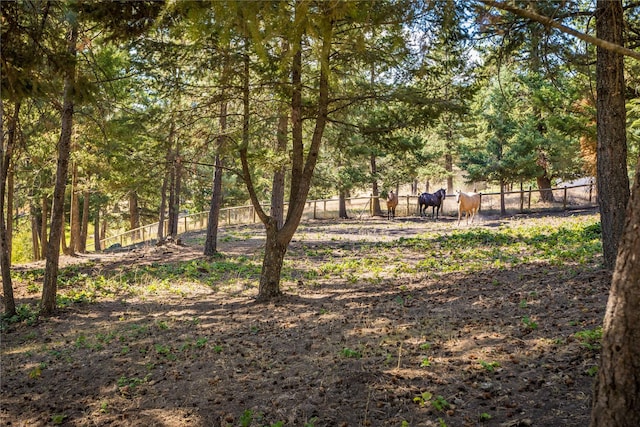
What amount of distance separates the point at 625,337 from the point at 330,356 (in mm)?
3776

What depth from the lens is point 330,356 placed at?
19.5ft

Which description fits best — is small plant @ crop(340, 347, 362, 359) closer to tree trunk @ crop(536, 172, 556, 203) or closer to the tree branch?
the tree branch

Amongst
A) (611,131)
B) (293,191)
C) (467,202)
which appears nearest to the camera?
(611,131)

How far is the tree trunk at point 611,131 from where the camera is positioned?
7.30m

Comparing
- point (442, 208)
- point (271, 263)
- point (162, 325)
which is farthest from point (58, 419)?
point (442, 208)

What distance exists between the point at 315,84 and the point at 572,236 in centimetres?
838

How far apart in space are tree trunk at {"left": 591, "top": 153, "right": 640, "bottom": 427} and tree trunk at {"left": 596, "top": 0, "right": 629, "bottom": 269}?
5.59 metres

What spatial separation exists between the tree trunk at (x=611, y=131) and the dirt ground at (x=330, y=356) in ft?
3.24

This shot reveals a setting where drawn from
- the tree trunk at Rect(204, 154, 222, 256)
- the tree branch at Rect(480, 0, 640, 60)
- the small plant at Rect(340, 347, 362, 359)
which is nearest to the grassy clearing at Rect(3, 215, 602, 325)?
the tree trunk at Rect(204, 154, 222, 256)

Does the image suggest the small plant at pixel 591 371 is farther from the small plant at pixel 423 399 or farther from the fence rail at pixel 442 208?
the fence rail at pixel 442 208

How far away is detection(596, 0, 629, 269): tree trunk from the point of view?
24.0 ft

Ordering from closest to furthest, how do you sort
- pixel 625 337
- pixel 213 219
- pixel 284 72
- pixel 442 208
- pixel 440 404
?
pixel 625 337 < pixel 440 404 < pixel 284 72 < pixel 213 219 < pixel 442 208

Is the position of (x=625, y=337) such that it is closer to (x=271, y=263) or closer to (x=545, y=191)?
(x=271, y=263)

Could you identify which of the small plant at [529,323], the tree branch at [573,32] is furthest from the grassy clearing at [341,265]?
the tree branch at [573,32]
